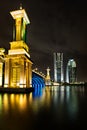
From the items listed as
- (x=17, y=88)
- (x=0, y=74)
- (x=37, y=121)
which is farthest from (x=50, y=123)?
(x=0, y=74)

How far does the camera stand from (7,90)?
31516mm

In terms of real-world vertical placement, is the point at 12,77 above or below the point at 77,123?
above

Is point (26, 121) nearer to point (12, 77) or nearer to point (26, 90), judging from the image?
point (26, 90)

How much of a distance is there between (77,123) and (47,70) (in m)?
135

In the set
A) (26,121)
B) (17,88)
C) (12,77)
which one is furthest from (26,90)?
(26,121)

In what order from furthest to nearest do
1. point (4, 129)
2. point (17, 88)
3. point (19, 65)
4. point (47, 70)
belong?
point (47, 70) → point (19, 65) → point (17, 88) → point (4, 129)

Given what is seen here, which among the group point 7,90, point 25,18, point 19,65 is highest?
point 25,18

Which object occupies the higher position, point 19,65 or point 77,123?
point 19,65

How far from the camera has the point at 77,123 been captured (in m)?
8.39

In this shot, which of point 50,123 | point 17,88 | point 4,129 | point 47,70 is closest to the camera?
point 4,129

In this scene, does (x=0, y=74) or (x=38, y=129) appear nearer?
(x=38, y=129)

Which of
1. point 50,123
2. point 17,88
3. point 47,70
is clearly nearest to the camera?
point 50,123

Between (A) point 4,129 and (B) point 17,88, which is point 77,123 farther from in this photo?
(B) point 17,88

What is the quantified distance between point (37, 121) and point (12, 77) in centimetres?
2566
